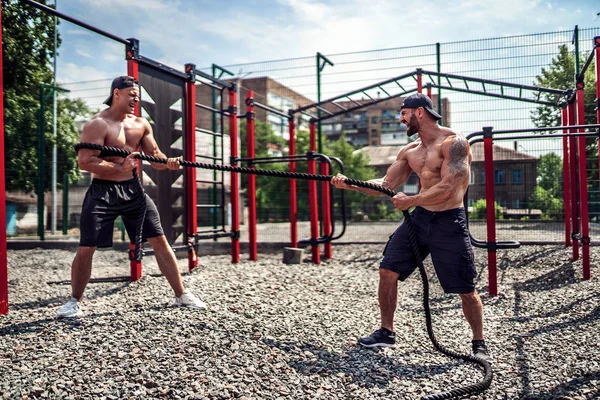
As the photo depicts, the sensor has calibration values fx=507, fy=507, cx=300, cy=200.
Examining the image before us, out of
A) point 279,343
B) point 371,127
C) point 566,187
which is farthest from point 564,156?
point 371,127

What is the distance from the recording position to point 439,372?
2.90 meters

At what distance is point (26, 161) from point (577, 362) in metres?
10.2

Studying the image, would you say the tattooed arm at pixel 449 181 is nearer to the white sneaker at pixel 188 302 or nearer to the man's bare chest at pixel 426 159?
the man's bare chest at pixel 426 159

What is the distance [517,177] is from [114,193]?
23.0 feet

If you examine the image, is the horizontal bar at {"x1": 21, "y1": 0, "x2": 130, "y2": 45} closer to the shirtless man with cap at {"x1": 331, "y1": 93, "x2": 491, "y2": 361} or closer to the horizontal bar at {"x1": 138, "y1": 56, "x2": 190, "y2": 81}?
the horizontal bar at {"x1": 138, "y1": 56, "x2": 190, "y2": 81}

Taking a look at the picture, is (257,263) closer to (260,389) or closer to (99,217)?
(99,217)

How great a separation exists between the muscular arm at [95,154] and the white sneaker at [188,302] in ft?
3.55

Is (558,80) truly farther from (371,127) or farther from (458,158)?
(371,127)

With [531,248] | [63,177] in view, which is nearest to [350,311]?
[531,248]

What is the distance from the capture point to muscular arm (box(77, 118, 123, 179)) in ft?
11.9

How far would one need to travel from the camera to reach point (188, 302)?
12.9ft

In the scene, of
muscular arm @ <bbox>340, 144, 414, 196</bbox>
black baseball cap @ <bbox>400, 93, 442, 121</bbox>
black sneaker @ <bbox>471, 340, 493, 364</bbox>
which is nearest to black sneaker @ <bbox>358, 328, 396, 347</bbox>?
black sneaker @ <bbox>471, 340, 493, 364</bbox>

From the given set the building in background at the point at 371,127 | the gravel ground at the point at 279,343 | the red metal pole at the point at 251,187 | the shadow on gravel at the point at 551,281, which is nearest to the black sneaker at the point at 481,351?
the gravel ground at the point at 279,343

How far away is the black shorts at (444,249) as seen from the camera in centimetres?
306
